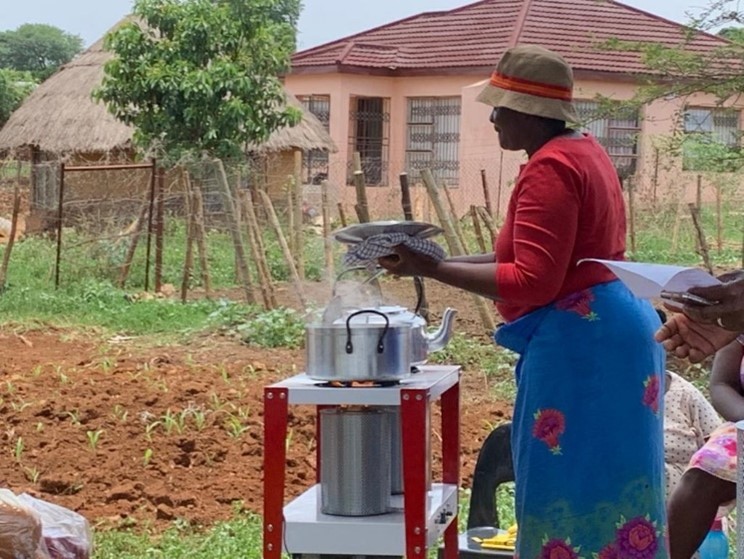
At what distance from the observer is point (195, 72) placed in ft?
52.4

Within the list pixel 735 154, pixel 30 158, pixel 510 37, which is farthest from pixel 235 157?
pixel 735 154

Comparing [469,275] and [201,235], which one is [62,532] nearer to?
[469,275]

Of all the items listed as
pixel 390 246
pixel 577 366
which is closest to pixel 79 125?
pixel 390 246

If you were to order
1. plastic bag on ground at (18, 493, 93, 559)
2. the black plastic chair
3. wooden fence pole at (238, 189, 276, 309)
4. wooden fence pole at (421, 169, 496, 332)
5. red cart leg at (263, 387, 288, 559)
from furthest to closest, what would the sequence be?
wooden fence pole at (238, 189, 276, 309) < wooden fence pole at (421, 169, 496, 332) < the black plastic chair < plastic bag on ground at (18, 493, 93, 559) < red cart leg at (263, 387, 288, 559)

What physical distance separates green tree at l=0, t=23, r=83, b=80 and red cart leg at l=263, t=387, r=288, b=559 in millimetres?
52026

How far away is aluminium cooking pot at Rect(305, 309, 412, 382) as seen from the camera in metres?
3.38

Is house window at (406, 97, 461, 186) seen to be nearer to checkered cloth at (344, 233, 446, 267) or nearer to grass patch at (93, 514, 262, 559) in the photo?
grass patch at (93, 514, 262, 559)

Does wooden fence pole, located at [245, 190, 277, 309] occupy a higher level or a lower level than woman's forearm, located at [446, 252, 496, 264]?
lower

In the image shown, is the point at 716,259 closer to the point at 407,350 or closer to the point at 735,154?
the point at 735,154

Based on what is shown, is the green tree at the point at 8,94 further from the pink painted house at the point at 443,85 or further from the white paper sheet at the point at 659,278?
the white paper sheet at the point at 659,278

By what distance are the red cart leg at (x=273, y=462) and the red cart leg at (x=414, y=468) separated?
324 mm

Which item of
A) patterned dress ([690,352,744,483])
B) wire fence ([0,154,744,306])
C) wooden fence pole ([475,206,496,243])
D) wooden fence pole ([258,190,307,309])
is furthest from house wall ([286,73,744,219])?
patterned dress ([690,352,744,483])

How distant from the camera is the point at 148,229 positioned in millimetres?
12180

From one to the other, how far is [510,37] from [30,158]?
8437 millimetres
